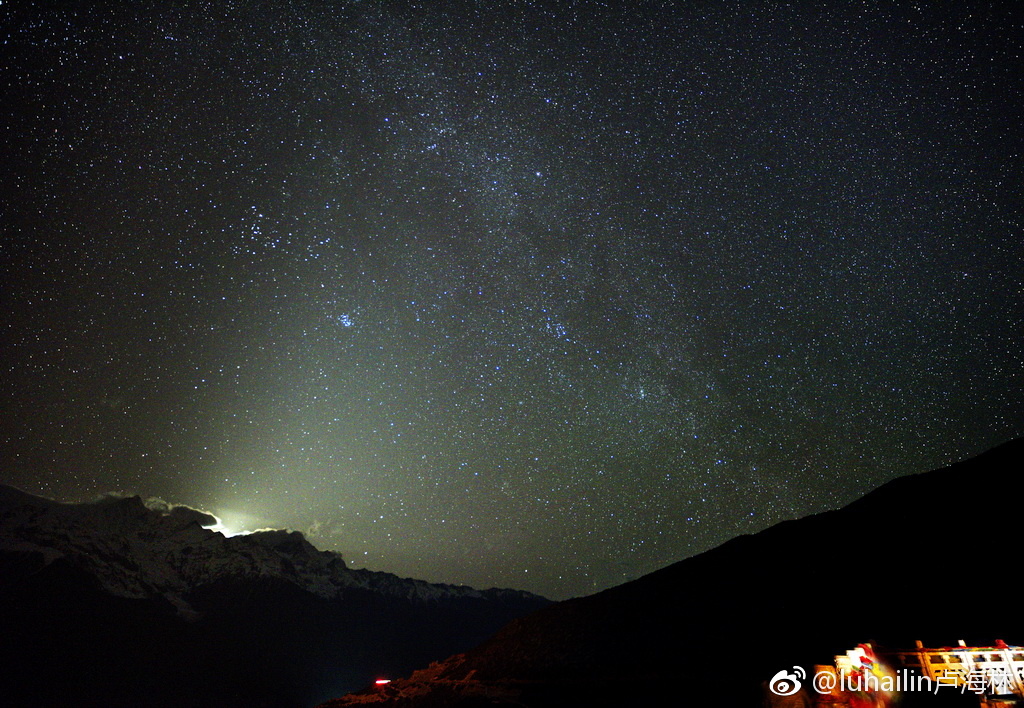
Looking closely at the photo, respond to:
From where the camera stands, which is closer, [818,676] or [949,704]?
[949,704]

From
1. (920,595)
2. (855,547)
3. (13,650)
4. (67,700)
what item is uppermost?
(855,547)

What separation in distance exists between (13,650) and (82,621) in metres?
22.9

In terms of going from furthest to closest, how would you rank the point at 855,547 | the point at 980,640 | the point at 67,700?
1. the point at 67,700
2. the point at 855,547
3. the point at 980,640

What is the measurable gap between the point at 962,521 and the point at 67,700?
217 metres

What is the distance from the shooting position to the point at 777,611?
41406mm

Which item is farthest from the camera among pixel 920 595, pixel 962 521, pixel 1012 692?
pixel 962 521

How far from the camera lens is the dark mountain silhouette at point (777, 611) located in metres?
34.2

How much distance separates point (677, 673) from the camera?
119 ft

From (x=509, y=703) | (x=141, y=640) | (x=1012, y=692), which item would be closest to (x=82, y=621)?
(x=141, y=640)

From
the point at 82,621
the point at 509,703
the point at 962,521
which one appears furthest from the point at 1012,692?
the point at 82,621

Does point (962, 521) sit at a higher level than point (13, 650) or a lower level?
higher

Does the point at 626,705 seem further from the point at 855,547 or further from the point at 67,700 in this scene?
the point at 67,700

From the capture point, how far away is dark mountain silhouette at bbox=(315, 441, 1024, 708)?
112 feet

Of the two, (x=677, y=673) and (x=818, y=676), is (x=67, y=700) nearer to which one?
(x=677, y=673)
